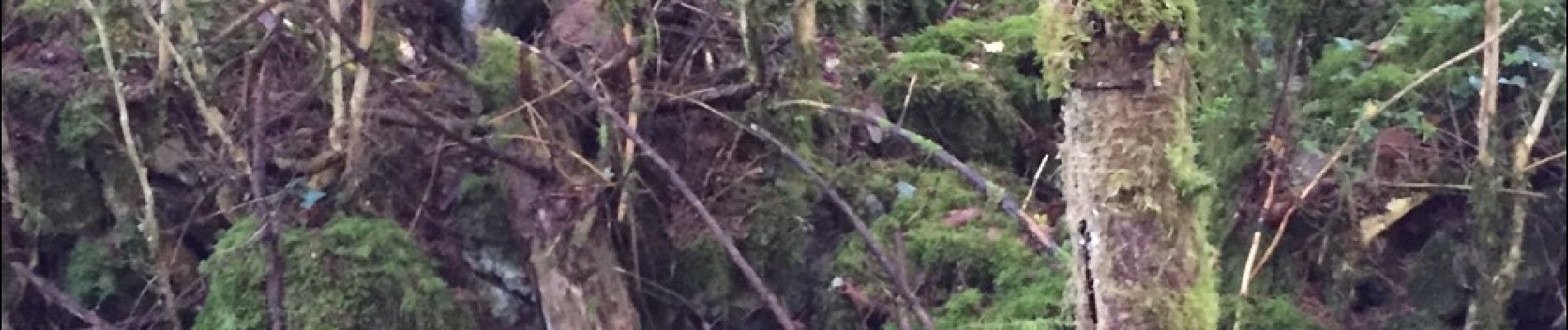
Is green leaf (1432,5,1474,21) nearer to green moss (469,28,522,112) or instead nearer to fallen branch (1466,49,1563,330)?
fallen branch (1466,49,1563,330)

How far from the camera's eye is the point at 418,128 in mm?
3734

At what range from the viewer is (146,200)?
3.65 meters

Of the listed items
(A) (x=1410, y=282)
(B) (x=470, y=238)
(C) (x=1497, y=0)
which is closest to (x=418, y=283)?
(B) (x=470, y=238)

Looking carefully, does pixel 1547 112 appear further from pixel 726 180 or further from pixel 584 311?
pixel 584 311

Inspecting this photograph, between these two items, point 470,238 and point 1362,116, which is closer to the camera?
point 1362,116

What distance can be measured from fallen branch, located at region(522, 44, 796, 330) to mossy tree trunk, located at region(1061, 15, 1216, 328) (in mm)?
1193

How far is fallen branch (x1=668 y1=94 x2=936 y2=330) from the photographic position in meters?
3.25

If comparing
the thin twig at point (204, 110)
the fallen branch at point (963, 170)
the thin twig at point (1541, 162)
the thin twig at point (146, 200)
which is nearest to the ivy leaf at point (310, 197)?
the thin twig at point (204, 110)

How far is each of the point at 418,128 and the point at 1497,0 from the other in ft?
9.32

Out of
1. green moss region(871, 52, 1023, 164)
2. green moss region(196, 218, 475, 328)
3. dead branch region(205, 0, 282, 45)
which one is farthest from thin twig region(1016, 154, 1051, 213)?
dead branch region(205, 0, 282, 45)

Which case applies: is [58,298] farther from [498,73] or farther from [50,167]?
[498,73]

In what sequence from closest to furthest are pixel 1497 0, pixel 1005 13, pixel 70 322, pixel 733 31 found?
pixel 1497 0
pixel 70 322
pixel 733 31
pixel 1005 13

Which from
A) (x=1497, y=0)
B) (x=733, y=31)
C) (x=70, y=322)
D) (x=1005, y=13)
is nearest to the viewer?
(x=1497, y=0)

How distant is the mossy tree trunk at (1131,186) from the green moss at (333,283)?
1891 millimetres
